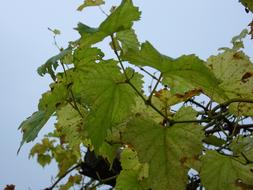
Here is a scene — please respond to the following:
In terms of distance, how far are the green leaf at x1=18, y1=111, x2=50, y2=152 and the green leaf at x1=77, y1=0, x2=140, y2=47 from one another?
0.88 feet

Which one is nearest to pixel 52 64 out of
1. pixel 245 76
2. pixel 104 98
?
pixel 104 98

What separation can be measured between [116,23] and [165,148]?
0.27 meters

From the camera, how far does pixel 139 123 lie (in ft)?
Answer: 2.73

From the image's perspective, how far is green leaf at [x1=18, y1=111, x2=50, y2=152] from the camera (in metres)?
0.89

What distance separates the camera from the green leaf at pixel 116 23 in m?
0.70

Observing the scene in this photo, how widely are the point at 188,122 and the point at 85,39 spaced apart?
27 centimetres

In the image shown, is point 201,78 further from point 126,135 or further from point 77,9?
point 77,9

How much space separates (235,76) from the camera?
1.00m

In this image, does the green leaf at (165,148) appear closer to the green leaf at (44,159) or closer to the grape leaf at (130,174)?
the grape leaf at (130,174)

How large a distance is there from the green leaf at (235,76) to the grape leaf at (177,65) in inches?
8.4

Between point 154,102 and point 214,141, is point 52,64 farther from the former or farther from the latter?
point 214,141

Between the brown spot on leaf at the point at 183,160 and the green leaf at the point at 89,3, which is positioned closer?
the brown spot on leaf at the point at 183,160

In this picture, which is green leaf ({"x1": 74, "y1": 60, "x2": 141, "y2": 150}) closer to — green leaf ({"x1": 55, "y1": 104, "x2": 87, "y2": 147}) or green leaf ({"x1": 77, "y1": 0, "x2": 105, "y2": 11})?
green leaf ({"x1": 55, "y1": 104, "x2": 87, "y2": 147})

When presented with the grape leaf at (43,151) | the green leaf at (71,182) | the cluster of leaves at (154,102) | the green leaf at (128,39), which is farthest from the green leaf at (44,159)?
the green leaf at (128,39)
